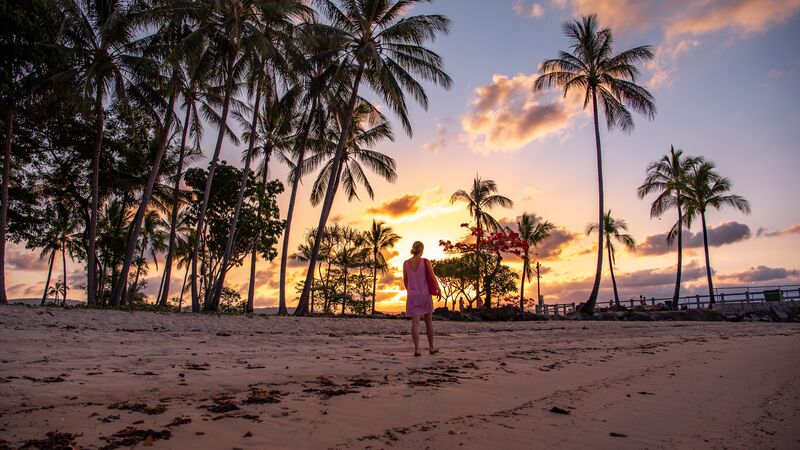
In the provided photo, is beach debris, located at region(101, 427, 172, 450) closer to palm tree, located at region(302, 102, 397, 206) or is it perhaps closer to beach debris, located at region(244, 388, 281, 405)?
beach debris, located at region(244, 388, 281, 405)

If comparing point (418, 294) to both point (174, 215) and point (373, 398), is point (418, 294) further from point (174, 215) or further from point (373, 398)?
point (174, 215)

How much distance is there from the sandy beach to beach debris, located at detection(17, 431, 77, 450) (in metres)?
0.01

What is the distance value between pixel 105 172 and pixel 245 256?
28.5ft

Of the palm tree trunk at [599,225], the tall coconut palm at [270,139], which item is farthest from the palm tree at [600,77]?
the tall coconut palm at [270,139]

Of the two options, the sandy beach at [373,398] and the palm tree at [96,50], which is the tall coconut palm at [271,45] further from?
the sandy beach at [373,398]

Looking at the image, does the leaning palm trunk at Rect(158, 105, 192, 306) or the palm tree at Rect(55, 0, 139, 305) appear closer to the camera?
the palm tree at Rect(55, 0, 139, 305)

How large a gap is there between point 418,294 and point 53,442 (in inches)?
186

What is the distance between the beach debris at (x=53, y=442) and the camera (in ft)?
7.78

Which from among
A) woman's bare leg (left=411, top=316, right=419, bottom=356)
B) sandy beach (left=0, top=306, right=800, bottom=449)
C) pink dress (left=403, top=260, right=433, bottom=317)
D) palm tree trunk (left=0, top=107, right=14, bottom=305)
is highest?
palm tree trunk (left=0, top=107, right=14, bottom=305)

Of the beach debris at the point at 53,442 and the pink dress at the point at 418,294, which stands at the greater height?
the pink dress at the point at 418,294

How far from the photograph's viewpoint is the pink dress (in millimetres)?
6645

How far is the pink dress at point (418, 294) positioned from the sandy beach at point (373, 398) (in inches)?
26.3

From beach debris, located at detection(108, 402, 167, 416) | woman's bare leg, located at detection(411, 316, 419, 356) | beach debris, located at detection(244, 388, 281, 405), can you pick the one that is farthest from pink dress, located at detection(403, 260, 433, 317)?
beach debris, located at detection(108, 402, 167, 416)

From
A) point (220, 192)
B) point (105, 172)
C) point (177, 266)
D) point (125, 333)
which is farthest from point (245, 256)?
point (125, 333)
